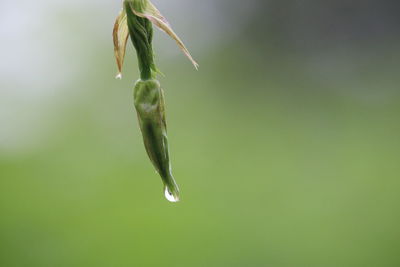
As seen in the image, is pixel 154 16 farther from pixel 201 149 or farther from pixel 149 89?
pixel 201 149

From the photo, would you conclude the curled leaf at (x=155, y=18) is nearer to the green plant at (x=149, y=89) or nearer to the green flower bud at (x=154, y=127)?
the green plant at (x=149, y=89)

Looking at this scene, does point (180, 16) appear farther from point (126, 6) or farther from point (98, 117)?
point (126, 6)

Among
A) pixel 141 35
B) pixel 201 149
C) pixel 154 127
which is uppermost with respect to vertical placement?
pixel 141 35

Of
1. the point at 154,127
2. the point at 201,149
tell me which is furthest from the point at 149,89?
the point at 201,149

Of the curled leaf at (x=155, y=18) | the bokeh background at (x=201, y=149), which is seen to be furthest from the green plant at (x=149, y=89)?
the bokeh background at (x=201, y=149)

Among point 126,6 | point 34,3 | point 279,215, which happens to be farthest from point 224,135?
point 126,6

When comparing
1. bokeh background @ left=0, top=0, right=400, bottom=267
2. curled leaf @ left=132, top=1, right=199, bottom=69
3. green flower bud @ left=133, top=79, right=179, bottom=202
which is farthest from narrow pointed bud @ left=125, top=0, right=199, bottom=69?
bokeh background @ left=0, top=0, right=400, bottom=267
